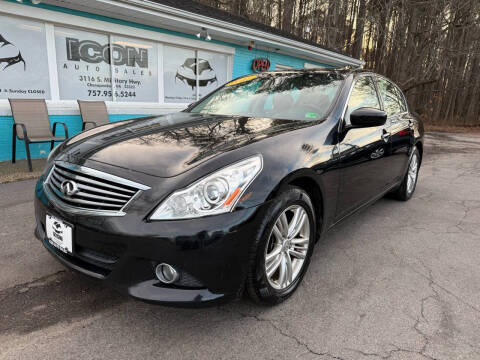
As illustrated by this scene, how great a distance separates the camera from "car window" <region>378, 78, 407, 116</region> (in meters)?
3.67

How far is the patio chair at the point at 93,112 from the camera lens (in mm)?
6371

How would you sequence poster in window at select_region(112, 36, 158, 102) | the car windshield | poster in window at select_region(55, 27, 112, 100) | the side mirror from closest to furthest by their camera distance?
1. the side mirror
2. the car windshield
3. poster in window at select_region(55, 27, 112, 100)
4. poster in window at select_region(112, 36, 158, 102)

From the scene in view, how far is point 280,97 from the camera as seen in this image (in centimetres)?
306

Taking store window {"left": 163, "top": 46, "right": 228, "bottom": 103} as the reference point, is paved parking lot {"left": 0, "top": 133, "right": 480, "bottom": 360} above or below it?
below

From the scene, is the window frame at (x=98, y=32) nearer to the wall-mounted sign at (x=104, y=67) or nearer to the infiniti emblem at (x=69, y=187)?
the wall-mounted sign at (x=104, y=67)

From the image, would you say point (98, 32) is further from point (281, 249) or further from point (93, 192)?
point (281, 249)

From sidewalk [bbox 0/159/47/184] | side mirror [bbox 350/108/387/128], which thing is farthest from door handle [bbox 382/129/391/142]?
sidewalk [bbox 0/159/47/184]

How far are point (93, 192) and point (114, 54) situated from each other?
6.10 meters

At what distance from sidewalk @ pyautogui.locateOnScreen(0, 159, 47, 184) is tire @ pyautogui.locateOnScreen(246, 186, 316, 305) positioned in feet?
14.1

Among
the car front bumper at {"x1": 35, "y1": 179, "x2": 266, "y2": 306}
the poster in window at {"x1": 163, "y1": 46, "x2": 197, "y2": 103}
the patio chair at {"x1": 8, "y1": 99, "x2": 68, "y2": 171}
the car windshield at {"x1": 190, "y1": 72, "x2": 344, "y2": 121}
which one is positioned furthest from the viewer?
the poster in window at {"x1": 163, "y1": 46, "x2": 197, "y2": 103}

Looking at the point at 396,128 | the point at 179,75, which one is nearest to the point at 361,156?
the point at 396,128

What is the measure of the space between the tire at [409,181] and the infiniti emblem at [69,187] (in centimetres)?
375

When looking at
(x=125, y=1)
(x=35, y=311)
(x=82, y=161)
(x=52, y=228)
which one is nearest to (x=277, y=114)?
(x=82, y=161)

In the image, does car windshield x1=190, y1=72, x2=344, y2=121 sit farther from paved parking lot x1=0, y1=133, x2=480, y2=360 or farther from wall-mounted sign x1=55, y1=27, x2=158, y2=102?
wall-mounted sign x1=55, y1=27, x2=158, y2=102
